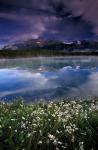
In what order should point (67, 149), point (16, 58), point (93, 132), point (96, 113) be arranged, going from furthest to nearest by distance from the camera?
point (16, 58) → point (96, 113) → point (93, 132) → point (67, 149)

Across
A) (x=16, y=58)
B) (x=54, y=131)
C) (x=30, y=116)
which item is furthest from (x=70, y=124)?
(x=16, y=58)

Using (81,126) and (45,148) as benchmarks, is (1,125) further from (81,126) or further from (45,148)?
(81,126)

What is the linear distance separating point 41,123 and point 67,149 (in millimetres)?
1114

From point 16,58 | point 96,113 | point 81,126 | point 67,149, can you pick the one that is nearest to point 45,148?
point 67,149

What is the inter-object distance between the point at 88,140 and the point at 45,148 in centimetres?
142

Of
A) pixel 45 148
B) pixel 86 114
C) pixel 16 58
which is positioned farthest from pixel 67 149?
pixel 16 58

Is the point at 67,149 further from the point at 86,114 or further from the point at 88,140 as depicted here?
the point at 86,114

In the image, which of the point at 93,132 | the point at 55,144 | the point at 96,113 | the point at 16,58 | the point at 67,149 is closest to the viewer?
the point at 55,144

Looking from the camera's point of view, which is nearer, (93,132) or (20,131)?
(20,131)

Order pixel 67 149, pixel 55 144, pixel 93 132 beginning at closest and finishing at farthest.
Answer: pixel 55 144, pixel 67 149, pixel 93 132

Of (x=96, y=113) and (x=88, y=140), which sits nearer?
(x=88, y=140)

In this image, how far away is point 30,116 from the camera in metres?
14.2

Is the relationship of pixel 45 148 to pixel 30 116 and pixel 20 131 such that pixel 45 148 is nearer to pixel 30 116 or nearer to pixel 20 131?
pixel 20 131

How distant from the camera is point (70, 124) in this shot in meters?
13.4
